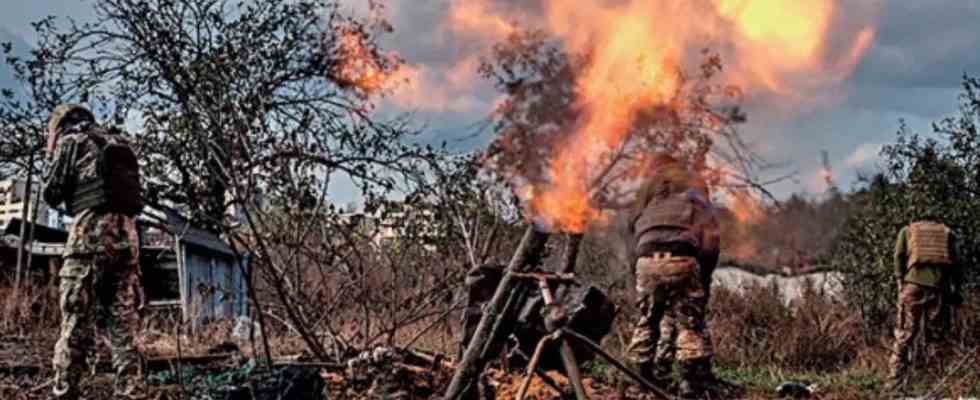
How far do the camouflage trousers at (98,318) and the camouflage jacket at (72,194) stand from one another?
0.31ft

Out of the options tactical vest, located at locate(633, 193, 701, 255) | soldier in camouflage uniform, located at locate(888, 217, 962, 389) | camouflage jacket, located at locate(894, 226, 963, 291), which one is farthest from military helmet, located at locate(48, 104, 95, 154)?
camouflage jacket, located at locate(894, 226, 963, 291)

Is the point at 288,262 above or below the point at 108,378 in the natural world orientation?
above

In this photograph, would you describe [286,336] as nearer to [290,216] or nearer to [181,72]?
[290,216]

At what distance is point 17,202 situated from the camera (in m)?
15.9

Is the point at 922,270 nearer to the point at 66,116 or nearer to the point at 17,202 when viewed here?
the point at 66,116

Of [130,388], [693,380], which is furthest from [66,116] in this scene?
[693,380]

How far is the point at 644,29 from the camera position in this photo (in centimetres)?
683

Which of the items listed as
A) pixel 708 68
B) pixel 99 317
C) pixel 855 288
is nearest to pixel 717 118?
pixel 708 68

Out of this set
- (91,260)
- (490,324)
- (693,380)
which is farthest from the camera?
(693,380)

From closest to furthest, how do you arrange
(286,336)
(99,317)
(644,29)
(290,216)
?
(644,29), (99,317), (290,216), (286,336)

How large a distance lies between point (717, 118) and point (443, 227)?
14.1 ft

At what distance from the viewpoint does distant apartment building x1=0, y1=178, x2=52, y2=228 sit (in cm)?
1435

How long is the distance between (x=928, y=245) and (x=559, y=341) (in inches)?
308

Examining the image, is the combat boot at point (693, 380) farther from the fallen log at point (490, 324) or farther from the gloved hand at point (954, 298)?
the gloved hand at point (954, 298)
